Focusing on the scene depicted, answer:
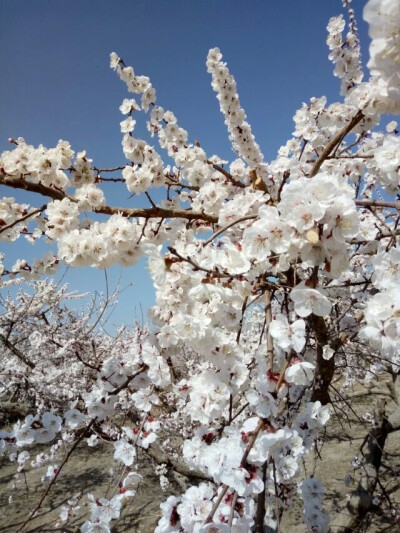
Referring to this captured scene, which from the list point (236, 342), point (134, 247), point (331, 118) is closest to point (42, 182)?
point (134, 247)

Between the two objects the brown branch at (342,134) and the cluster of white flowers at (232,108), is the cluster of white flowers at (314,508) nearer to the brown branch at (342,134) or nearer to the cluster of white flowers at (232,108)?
the brown branch at (342,134)

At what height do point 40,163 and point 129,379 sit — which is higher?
point 40,163

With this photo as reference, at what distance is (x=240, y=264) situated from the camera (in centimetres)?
153

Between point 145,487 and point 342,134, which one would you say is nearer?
point 342,134

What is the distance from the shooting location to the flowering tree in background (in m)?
1.28

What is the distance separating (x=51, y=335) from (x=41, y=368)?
31.1 inches

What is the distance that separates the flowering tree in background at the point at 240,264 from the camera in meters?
1.28

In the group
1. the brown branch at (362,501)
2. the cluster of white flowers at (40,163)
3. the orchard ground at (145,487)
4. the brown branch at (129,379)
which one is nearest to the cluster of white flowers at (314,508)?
the brown branch at (362,501)

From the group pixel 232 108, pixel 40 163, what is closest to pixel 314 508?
pixel 40 163

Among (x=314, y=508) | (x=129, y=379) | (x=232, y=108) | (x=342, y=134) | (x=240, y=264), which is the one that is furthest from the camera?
(x=232, y=108)

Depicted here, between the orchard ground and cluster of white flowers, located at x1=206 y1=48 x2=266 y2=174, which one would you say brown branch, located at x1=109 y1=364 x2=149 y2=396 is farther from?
cluster of white flowers, located at x1=206 y1=48 x2=266 y2=174

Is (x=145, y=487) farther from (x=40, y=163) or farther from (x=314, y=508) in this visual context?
(x=40, y=163)

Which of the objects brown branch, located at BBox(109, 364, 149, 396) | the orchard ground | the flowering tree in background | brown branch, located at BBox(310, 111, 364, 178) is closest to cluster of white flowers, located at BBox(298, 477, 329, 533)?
the flowering tree in background

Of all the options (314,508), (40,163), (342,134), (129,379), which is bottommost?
(314,508)
